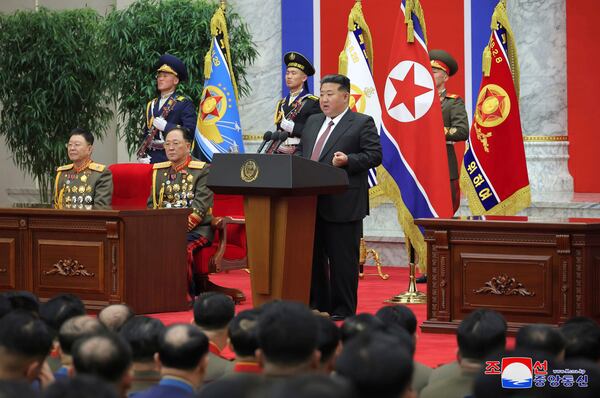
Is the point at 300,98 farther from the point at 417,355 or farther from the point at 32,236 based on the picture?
the point at 417,355

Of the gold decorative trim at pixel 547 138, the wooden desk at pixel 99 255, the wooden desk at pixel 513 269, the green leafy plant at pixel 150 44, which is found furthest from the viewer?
the green leafy plant at pixel 150 44

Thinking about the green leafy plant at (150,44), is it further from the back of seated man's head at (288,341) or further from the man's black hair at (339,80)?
the back of seated man's head at (288,341)

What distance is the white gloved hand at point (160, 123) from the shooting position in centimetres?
799

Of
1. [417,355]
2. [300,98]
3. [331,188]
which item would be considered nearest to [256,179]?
[331,188]

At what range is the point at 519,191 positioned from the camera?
7586mm

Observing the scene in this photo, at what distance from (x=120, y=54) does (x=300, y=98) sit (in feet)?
7.42

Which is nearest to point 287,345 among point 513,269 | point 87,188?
point 513,269

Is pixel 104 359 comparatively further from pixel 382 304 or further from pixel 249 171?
pixel 382 304

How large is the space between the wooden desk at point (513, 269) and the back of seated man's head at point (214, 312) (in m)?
2.09

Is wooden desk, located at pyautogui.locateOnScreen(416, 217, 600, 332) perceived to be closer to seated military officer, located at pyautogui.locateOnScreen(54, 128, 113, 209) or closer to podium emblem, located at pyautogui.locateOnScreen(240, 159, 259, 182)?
podium emblem, located at pyautogui.locateOnScreen(240, 159, 259, 182)

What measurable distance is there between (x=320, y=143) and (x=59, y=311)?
267 cm

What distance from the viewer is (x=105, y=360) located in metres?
2.55

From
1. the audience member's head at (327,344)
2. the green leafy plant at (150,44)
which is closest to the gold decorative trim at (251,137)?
the green leafy plant at (150,44)

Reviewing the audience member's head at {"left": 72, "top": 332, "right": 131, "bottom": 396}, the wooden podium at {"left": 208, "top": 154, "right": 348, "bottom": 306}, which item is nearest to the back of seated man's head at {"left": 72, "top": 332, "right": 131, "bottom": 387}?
the audience member's head at {"left": 72, "top": 332, "right": 131, "bottom": 396}
